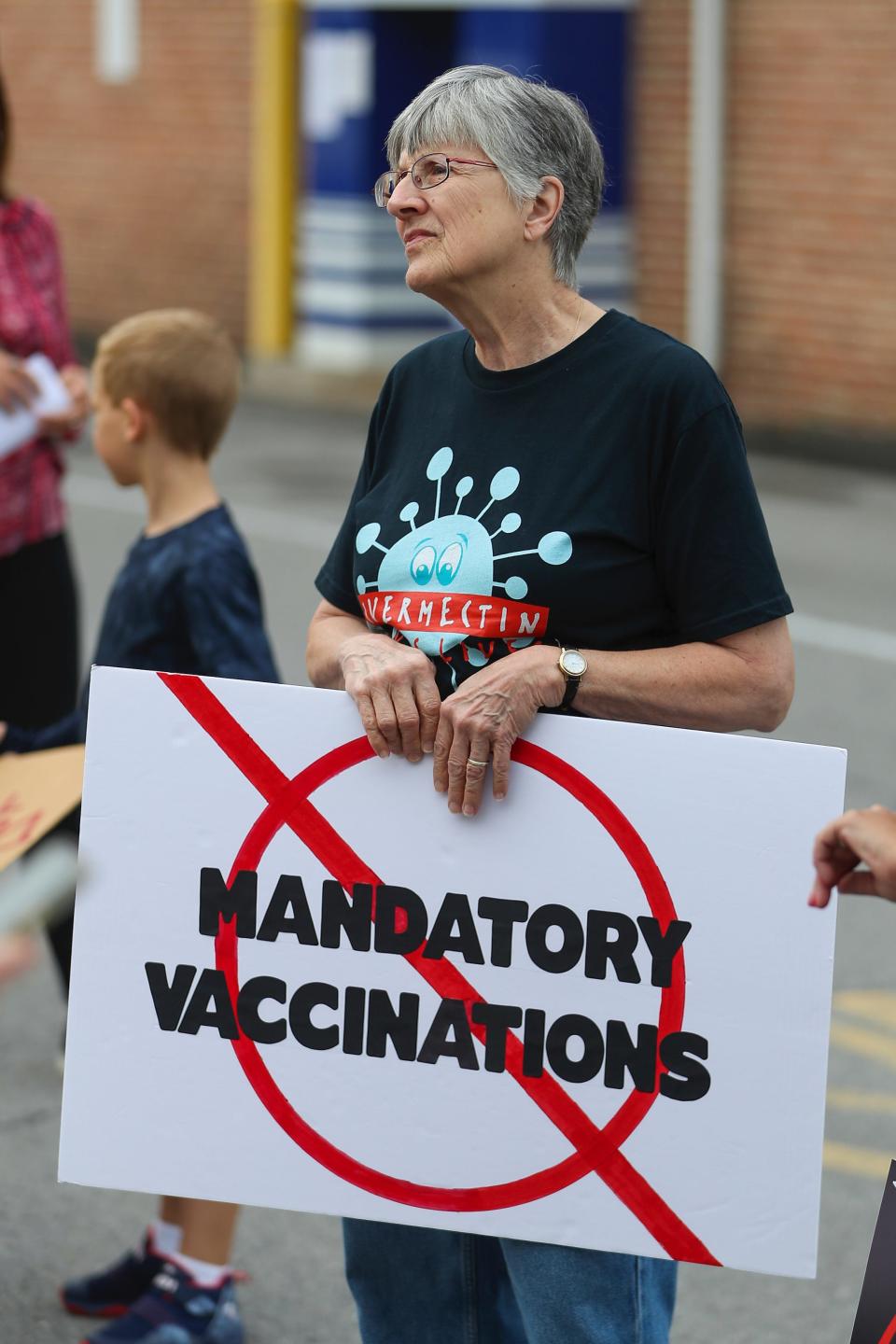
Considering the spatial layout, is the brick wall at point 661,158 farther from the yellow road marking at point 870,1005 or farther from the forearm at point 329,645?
the forearm at point 329,645

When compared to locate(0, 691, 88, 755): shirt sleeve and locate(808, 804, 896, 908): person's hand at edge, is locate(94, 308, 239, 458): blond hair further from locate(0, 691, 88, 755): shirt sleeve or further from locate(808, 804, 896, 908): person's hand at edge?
locate(808, 804, 896, 908): person's hand at edge

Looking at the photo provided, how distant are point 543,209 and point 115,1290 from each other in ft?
6.81

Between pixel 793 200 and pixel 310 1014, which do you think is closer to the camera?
pixel 310 1014

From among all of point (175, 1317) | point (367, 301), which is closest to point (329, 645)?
point (175, 1317)

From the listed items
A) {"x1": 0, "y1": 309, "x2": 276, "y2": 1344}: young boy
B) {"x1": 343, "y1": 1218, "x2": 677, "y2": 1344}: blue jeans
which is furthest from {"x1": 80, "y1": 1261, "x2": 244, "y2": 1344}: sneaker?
{"x1": 343, "y1": 1218, "x2": 677, "y2": 1344}: blue jeans

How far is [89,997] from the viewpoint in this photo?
8.64 feet

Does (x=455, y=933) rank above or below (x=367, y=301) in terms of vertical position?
above

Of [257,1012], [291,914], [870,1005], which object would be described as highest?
[291,914]

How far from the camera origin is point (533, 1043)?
2514mm

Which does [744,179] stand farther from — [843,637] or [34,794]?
[34,794]

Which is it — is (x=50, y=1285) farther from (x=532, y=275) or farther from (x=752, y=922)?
(x=532, y=275)

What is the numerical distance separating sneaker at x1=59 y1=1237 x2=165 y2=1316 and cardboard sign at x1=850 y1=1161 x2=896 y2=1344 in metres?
1.62

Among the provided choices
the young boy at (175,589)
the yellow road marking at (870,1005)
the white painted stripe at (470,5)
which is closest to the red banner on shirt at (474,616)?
the young boy at (175,589)

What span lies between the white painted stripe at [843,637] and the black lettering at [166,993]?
20.2 ft
